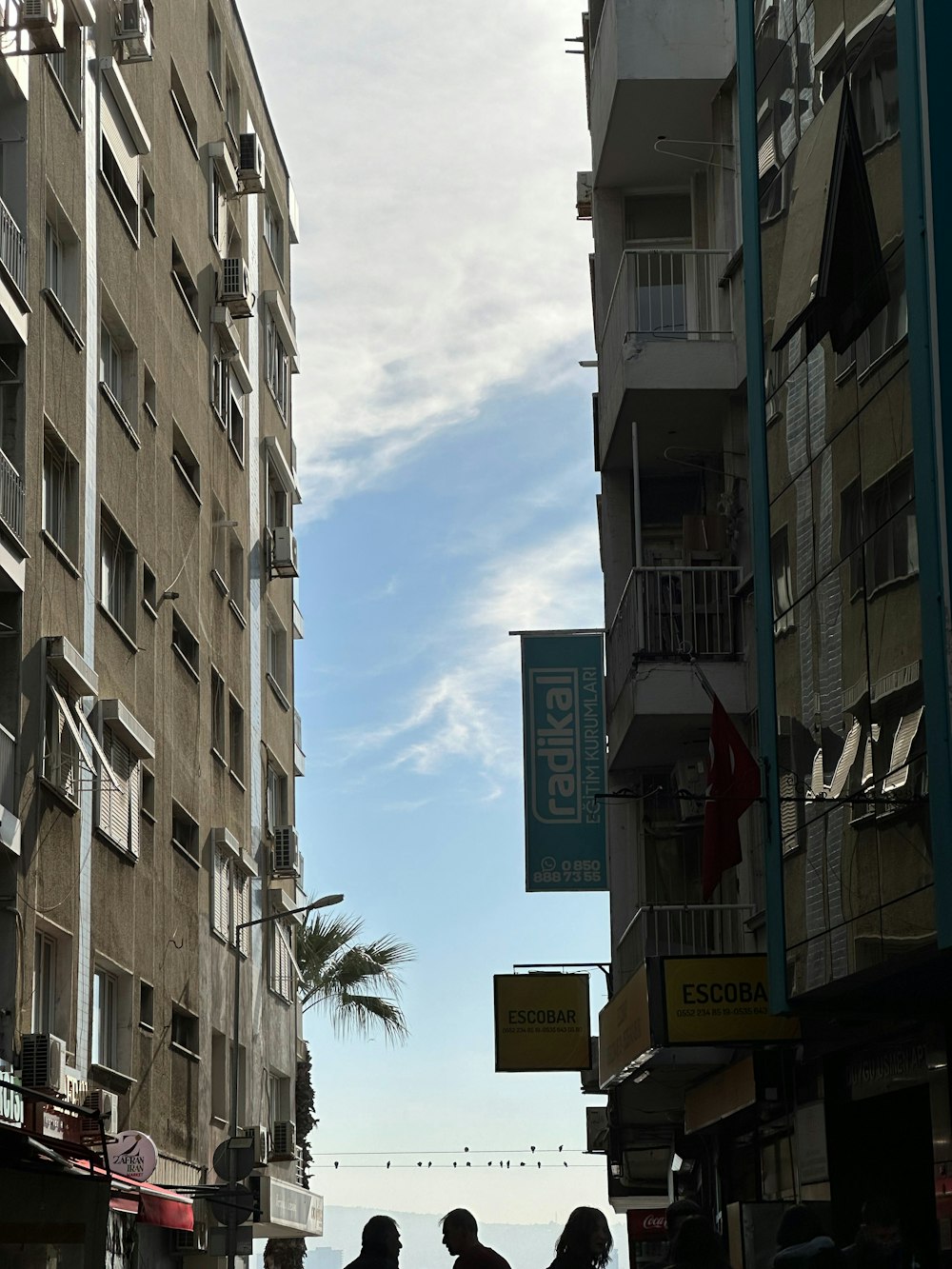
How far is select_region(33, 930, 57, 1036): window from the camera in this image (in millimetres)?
20172

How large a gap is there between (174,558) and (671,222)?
8.75m

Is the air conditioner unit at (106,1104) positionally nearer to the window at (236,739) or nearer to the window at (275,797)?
the window at (236,739)

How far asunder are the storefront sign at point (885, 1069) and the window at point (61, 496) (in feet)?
33.9

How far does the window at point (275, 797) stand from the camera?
122 ft

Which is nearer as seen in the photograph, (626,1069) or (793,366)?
(793,366)

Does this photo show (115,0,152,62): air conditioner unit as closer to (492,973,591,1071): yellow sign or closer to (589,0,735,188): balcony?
(589,0,735,188): balcony

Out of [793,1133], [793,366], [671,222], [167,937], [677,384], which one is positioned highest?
[671,222]

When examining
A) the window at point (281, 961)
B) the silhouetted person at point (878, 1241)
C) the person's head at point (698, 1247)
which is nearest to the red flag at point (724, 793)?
the silhouetted person at point (878, 1241)

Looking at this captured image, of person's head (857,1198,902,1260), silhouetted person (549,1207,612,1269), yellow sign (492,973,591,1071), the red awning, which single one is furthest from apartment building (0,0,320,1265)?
person's head (857,1198,902,1260)

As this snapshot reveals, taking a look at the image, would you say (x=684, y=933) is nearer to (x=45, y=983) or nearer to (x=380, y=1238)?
(x=45, y=983)

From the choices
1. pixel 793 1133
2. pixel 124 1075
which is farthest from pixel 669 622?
pixel 124 1075

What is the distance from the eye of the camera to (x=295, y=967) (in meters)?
38.8

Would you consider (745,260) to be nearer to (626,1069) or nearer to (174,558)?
(626,1069)

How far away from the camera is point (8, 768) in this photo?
19031 millimetres
